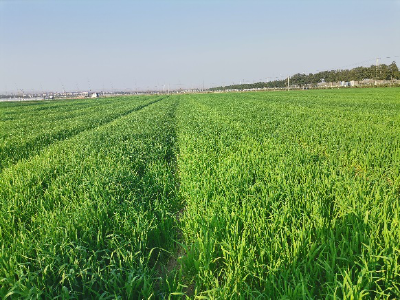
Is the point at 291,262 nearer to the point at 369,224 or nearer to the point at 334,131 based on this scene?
the point at 369,224

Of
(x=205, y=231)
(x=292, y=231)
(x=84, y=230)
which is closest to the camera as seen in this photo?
(x=292, y=231)

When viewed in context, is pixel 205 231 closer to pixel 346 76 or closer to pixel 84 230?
pixel 84 230

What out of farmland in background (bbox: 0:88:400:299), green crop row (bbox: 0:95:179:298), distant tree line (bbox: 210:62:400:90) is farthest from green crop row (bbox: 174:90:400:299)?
distant tree line (bbox: 210:62:400:90)

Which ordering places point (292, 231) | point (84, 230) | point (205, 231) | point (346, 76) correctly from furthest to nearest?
1. point (346, 76)
2. point (84, 230)
3. point (205, 231)
4. point (292, 231)

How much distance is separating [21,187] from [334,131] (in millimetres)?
10078

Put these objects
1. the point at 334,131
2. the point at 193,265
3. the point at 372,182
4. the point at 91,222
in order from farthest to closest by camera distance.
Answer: the point at 334,131
the point at 372,182
the point at 91,222
the point at 193,265

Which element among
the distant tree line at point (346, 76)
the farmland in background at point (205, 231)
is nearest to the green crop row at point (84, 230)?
the farmland in background at point (205, 231)

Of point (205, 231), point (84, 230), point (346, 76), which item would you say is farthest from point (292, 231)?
point (346, 76)

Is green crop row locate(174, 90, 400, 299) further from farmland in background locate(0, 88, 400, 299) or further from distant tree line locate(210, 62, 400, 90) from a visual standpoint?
distant tree line locate(210, 62, 400, 90)

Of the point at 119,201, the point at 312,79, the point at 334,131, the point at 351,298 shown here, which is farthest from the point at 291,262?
the point at 312,79

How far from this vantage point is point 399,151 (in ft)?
21.4

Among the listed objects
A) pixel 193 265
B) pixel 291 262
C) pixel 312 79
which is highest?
pixel 312 79

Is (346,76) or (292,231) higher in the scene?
(346,76)

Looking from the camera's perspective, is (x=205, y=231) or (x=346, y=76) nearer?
(x=205, y=231)
